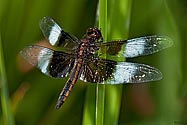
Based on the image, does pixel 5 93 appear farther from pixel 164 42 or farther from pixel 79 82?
pixel 164 42

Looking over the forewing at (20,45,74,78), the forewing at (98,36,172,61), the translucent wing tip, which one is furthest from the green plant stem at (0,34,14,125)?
the translucent wing tip

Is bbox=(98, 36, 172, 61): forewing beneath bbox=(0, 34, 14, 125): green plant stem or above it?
above

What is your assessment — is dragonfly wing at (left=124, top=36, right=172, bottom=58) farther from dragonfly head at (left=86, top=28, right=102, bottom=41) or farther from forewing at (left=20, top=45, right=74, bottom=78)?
forewing at (left=20, top=45, right=74, bottom=78)

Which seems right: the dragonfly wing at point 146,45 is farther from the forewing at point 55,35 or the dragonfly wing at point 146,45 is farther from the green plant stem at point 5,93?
the green plant stem at point 5,93

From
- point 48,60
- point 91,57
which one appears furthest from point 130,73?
point 48,60

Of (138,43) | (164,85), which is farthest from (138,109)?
(138,43)

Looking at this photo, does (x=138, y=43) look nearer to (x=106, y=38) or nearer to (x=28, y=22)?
(x=106, y=38)

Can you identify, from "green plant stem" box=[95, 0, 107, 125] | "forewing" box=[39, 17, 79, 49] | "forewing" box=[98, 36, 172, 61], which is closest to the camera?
"green plant stem" box=[95, 0, 107, 125]

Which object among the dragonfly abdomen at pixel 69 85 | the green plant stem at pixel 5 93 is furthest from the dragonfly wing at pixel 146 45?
the green plant stem at pixel 5 93
